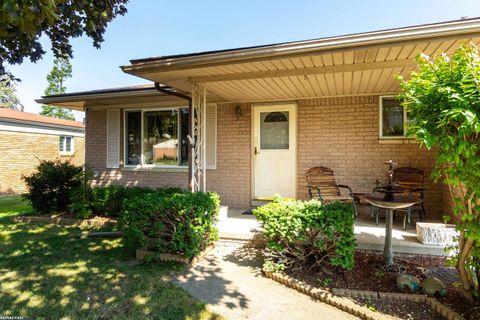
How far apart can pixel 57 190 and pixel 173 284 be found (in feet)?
16.2

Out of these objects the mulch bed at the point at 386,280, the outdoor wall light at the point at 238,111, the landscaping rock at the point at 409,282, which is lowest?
the mulch bed at the point at 386,280

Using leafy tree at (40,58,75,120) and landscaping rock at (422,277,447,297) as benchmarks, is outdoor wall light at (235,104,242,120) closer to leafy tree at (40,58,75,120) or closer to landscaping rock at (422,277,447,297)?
landscaping rock at (422,277,447,297)

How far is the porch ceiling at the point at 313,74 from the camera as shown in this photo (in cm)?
346

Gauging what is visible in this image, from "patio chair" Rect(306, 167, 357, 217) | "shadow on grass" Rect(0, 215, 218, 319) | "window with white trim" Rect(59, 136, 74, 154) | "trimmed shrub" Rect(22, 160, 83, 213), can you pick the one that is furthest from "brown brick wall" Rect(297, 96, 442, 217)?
"window with white trim" Rect(59, 136, 74, 154)

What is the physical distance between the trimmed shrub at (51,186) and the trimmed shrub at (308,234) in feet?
16.8

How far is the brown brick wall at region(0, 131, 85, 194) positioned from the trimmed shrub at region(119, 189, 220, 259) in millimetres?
10550

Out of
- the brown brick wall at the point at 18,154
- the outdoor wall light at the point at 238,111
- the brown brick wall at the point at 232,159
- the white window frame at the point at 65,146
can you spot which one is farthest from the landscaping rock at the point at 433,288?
the white window frame at the point at 65,146

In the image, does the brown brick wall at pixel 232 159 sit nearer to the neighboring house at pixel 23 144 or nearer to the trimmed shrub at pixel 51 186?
the trimmed shrub at pixel 51 186

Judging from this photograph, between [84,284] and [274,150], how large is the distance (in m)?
4.49

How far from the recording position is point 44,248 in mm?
4359

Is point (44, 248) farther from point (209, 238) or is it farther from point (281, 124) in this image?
point (281, 124)

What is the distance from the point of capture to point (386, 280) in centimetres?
304

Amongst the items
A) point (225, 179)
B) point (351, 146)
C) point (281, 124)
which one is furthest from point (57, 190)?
point (351, 146)

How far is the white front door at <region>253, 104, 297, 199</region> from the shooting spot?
20.9 ft
